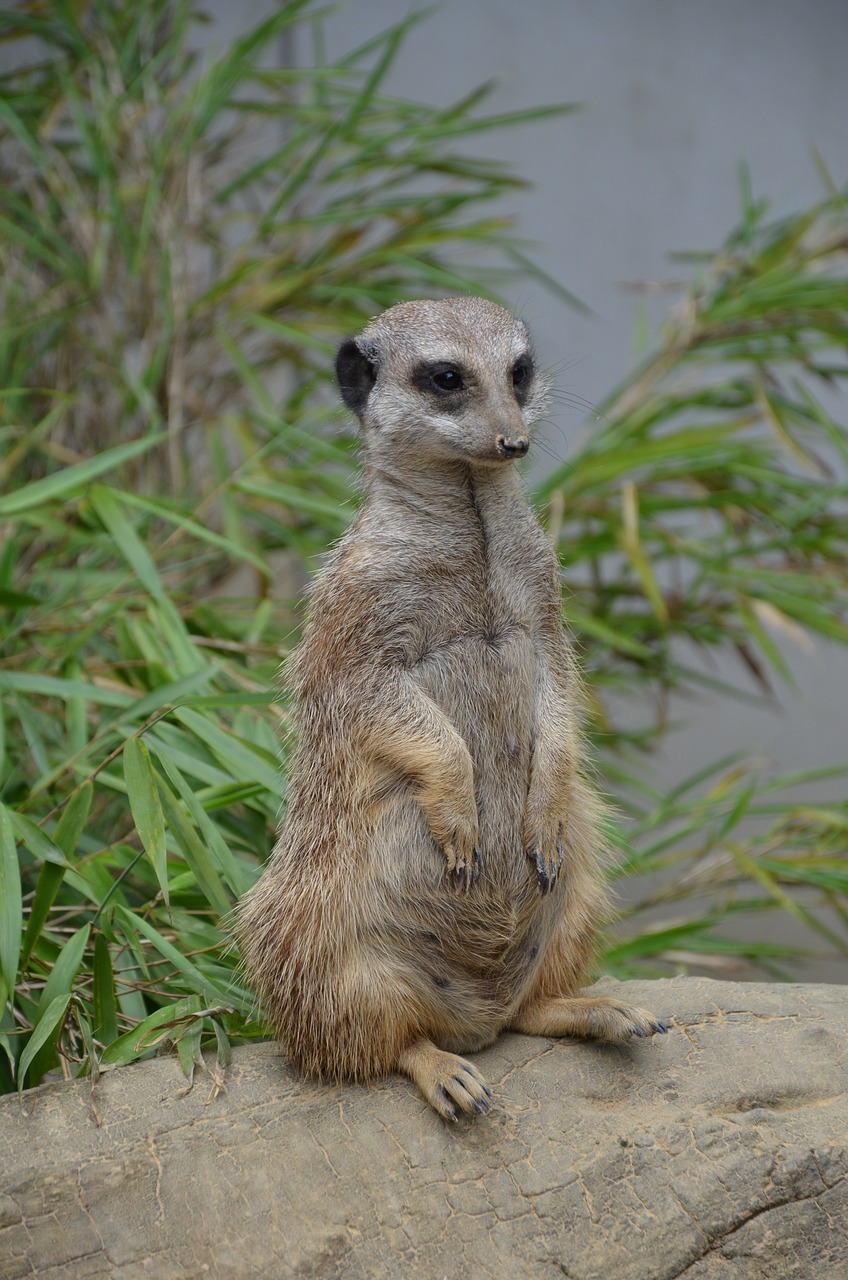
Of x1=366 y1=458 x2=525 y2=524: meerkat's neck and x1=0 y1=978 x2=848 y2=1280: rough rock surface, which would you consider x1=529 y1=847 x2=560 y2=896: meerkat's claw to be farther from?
x1=366 y1=458 x2=525 y2=524: meerkat's neck

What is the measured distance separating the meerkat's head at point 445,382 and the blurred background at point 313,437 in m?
0.34

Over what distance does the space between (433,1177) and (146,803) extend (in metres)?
0.68

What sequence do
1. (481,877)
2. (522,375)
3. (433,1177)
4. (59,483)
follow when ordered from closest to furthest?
1. (433,1177)
2. (481,877)
3. (522,375)
4. (59,483)

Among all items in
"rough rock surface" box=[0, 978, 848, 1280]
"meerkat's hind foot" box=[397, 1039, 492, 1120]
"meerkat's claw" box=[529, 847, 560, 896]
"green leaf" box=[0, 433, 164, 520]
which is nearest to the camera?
"rough rock surface" box=[0, 978, 848, 1280]

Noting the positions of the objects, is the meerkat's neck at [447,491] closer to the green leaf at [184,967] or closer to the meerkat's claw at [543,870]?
the meerkat's claw at [543,870]

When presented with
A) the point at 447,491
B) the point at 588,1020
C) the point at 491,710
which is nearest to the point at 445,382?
the point at 447,491

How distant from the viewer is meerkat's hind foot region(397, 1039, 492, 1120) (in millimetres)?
1617

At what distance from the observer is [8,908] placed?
1.79m

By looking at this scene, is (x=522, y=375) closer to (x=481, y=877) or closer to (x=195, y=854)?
(x=481, y=877)

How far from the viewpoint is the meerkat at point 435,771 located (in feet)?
5.75

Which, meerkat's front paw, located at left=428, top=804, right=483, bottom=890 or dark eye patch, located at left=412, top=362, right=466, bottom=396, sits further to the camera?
dark eye patch, located at left=412, top=362, right=466, bottom=396

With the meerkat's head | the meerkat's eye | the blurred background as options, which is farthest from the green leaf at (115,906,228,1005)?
the meerkat's eye

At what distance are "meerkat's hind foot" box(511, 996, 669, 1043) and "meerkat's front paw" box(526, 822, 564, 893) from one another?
0.57 feet

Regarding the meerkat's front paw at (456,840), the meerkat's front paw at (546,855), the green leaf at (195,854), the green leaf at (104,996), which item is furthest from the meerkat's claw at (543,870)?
the green leaf at (104,996)
